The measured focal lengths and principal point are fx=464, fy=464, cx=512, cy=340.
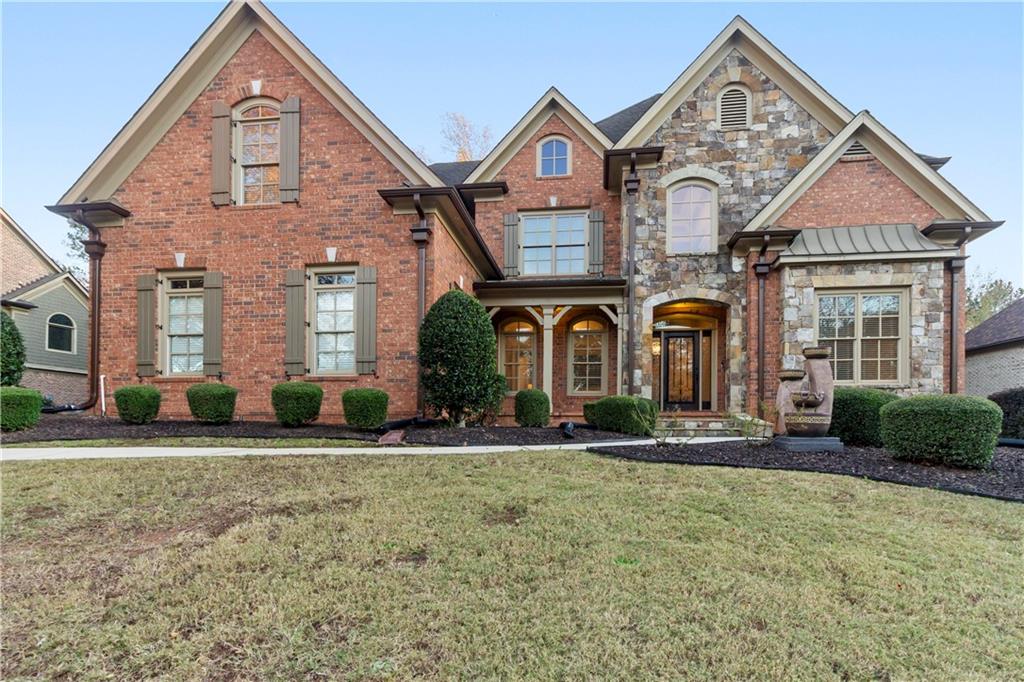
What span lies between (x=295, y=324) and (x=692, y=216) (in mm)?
9073

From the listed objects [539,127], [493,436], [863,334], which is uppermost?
[539,127]

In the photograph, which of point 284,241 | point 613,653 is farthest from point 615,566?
point 284,241

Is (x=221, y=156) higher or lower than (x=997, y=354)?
higher

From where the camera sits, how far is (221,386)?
8039 millimetres

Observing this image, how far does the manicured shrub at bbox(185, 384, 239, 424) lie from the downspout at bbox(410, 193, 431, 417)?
10.6 ft

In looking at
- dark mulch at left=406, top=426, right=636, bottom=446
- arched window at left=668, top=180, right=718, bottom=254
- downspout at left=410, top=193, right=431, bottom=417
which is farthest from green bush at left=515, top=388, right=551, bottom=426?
arched window at left=668, top=180, right=718, bottom=254

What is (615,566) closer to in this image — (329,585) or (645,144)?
(329,585)

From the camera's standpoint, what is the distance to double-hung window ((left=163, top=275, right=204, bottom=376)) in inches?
356

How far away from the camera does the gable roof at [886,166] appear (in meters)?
9.48

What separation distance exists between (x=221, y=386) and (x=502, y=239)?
290 inches

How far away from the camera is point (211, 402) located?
311 inches

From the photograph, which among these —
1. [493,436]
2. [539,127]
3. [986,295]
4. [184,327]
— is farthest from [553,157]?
[986,295]

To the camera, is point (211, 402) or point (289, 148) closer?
point (211, 402)

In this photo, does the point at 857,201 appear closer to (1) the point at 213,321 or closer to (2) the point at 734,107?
(2) the point at 734,107
